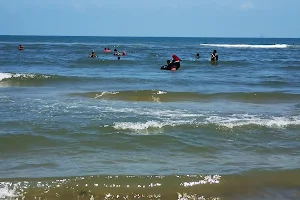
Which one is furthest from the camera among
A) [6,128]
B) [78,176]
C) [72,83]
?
[72,83]

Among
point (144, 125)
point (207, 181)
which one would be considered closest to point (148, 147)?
point (144, 125)

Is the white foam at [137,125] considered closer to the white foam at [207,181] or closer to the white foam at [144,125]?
the white foam at [144,125]

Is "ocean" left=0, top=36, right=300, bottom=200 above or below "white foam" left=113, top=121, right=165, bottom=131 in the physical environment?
below

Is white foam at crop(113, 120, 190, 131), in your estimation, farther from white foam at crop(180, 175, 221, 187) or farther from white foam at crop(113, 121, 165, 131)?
white foam at crop(180, 175, 221, 187)

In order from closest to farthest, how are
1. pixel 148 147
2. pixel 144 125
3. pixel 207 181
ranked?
pixel 207 181
pixel 148 147
pixel 144 125

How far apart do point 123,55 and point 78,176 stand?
3786cm

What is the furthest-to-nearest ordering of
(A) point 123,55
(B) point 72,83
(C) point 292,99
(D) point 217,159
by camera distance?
(A) point 123,55 → (B) point 72,83 → (C) point 292,99 → (D) point 217,159

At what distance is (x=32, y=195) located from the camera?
6184mm

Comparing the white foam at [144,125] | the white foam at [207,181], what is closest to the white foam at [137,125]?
the white foam at [144,125]

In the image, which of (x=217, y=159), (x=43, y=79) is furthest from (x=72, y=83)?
(x=217, y=159)

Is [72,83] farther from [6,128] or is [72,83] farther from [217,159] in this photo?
[217,159]

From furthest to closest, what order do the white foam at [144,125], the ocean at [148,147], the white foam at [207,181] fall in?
the white foam at [144,125], the white foam at [207,181], the ocean at [148,147]

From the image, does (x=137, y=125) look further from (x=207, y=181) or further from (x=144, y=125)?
(x=207, y=181)

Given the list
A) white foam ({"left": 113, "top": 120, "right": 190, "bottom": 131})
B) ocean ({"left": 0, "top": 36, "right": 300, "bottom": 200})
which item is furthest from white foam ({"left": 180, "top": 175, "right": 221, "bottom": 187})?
white foam ({"left": 113, "top": 120, "right": 190, "bottom": 131})
